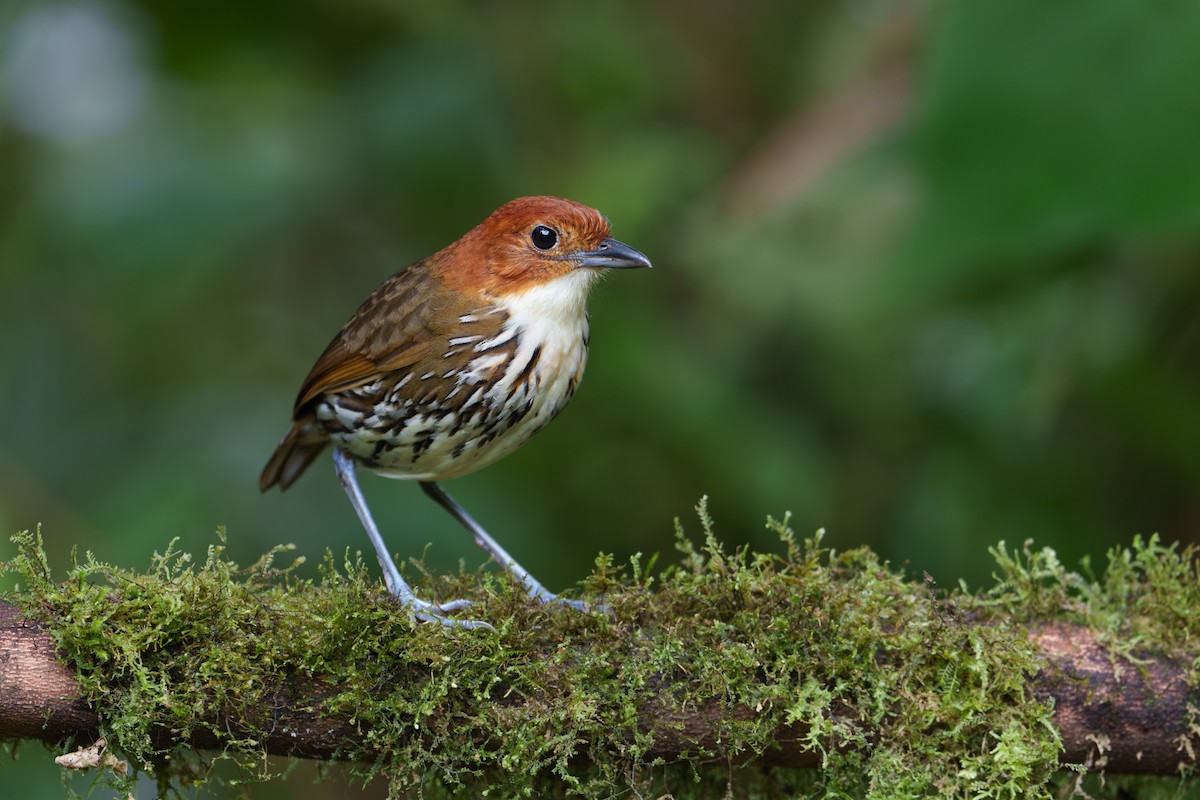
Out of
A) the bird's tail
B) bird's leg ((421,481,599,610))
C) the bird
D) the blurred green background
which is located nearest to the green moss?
bird's leg ((421,481,599,610))

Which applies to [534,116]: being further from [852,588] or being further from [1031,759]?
[1031,759]

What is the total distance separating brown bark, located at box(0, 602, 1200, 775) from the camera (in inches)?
95.7

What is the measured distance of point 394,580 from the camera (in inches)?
117

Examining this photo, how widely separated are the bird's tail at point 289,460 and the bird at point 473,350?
389mm

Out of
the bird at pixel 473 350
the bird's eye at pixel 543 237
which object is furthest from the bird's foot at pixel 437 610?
the bird's eye at pixel 543 237

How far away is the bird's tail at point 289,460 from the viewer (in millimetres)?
4008

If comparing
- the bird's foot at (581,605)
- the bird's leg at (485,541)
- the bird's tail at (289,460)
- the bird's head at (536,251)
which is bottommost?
the bird's foot at (581,605)

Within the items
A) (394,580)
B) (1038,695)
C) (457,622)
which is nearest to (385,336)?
(394,580)

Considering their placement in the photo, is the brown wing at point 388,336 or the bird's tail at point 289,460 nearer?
the brown wing at point 388,336

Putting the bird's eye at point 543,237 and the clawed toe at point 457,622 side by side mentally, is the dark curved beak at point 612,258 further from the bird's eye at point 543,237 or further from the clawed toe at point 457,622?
the clawed toe at point 457,622

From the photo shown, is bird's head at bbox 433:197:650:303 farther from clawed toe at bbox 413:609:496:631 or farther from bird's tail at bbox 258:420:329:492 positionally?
clawed toe at bbox 413:609:496:631

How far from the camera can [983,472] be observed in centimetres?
464

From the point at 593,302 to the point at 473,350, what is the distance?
1.48 meters

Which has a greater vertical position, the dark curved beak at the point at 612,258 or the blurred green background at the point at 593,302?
the blurred green background at the point at 593,302
